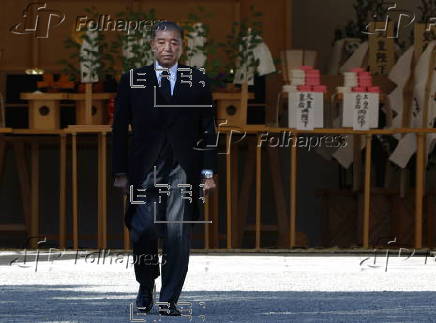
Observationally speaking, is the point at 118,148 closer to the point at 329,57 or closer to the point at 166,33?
the point at 166,33

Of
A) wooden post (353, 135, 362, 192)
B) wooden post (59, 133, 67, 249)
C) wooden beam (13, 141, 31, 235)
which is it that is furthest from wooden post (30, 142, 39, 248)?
wooden post (353, 135, 362, 192)

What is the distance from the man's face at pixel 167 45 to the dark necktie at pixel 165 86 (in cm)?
9

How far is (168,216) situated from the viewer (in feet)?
21.4

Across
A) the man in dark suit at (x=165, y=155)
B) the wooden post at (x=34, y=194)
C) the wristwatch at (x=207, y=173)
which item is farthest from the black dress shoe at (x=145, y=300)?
the wooden post at (x=34, y=194)

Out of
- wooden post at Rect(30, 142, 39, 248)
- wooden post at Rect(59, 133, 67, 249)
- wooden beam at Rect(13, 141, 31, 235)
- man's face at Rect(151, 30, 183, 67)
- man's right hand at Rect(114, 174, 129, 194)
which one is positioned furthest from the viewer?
wooden beam at Rect(13, 141, 31, 235)

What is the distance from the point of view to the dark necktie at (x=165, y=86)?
6.55 meters

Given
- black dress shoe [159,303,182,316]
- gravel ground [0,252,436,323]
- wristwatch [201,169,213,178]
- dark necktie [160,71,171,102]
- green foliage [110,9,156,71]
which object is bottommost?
gravel ground [0,252,436,323]

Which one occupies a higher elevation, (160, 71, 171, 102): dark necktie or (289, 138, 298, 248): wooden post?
(160, 71, 171, 102): dark necktie

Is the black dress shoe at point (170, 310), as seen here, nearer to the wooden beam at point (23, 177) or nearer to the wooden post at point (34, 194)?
the wooden post at point (34, 194)

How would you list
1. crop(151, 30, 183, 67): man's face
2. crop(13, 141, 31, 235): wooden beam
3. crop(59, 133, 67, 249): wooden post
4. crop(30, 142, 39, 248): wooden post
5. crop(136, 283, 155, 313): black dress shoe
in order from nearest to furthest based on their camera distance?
crop(151, 30, 183, 67): man's face, crop(136, 283, 155, 313): black dress shoe, crop(59, 133, 67, 249): wooden post, crop(30, 142, 39, 248): wooden post, crop(13, 141, 31, 235): wooden beam

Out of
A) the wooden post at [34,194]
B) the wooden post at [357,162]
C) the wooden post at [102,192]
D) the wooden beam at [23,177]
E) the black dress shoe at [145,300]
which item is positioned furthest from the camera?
the wooden beam at [23,177]

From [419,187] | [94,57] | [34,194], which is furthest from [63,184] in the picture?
[419,187]

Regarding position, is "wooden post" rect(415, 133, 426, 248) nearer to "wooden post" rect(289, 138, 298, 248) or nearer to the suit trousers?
"wooden post" rect(289, 138, 298, 248)

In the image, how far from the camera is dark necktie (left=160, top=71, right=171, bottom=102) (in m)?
6.55
